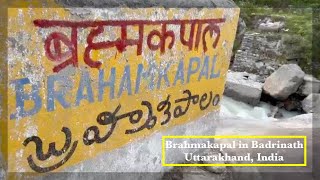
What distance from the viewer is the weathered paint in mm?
2307

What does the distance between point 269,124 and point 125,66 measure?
5.08 m

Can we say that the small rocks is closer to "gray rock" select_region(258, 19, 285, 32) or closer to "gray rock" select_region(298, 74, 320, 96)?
"gray rock" select_region(258, 19, 285, 32)

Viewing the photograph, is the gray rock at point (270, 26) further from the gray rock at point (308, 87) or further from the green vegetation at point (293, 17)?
the gray rock at point (308, 87)

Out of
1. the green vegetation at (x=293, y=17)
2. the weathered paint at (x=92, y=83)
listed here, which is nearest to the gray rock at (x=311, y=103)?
the green vegetation at (x=293, y=17)

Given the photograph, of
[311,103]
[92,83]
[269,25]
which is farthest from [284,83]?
[92,83]

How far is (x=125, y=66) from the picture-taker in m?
2.95

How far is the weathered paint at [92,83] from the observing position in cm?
231

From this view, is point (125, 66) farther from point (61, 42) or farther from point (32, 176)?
point (32, 176)

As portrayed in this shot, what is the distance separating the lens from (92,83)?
2.73 metres

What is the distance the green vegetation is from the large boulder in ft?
8.37

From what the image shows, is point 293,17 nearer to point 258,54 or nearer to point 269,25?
point 269,25

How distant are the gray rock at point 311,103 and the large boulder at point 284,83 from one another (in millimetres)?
463

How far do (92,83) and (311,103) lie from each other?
899 cm

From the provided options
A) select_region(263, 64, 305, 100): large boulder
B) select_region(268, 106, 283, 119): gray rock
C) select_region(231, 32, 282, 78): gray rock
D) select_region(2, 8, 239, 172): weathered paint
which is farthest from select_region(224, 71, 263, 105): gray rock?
select_region(2, 8, 239, 172): weathered paint
